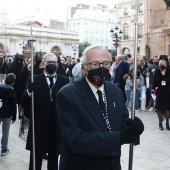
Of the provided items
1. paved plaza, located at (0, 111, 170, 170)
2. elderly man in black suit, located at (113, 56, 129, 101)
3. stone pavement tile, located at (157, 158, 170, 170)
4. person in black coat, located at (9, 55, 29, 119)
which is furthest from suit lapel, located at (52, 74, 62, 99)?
elderly man in black suit, located at (113, 56, 129, 101)

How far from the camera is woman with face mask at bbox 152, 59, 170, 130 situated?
23.4 feet

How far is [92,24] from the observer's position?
92.6 meters

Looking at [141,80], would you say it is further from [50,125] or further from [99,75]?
[99,75]

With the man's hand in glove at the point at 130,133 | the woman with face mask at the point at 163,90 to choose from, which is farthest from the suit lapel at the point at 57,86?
the woman with face mask at the point at 163,90

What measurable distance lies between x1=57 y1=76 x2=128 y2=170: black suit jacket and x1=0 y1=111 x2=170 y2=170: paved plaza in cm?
266

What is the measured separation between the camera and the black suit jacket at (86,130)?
193cm

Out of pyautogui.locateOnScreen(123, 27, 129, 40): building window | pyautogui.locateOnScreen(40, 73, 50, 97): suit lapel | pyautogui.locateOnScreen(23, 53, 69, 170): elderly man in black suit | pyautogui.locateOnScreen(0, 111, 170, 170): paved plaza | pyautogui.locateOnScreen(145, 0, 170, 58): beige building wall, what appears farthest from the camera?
pyautogui.locateOnScreen(123, 27, 129, 40): building window

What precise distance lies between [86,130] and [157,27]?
11.9 meters

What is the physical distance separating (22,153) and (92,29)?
292 ft

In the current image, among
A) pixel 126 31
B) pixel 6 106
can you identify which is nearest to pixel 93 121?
pixel 6 106

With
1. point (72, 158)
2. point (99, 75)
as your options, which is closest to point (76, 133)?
point (72, 158)

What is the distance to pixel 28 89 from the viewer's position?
378 centimetres

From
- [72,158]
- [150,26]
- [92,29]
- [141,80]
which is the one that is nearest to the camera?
[72,158]

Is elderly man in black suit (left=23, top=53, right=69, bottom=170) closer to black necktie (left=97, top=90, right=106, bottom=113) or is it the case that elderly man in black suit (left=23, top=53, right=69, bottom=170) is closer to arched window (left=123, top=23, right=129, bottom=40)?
black necktie (left=97, top=90, right=106, bottom=113)
